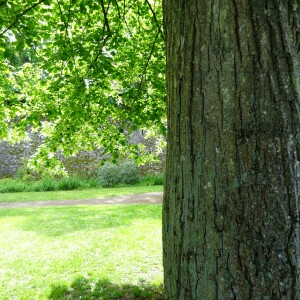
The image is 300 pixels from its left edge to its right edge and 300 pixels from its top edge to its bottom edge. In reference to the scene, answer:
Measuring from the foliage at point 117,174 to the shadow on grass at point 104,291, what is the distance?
41.9ft

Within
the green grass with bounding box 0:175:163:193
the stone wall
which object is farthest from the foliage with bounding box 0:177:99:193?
the stone wall

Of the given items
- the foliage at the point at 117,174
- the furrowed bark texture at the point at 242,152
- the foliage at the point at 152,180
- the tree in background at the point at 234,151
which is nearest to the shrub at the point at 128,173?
the foliage at the point at 117,174

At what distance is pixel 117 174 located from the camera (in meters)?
17.4

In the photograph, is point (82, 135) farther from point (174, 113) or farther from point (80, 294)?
point (174, 113)

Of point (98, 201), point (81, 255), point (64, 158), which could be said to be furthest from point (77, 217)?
point (64, 158)

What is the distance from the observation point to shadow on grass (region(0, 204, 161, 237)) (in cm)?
802

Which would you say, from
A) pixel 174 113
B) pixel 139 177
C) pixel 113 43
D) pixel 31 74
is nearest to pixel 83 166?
pixel 139 177

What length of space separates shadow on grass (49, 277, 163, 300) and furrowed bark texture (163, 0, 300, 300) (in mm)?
2642

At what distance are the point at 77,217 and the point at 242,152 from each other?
828 centimetres

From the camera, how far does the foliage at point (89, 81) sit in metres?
4.95

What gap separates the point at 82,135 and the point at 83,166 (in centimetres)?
1372

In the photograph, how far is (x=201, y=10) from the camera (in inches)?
62.2

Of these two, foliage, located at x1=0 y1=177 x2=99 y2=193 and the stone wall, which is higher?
the stone wall

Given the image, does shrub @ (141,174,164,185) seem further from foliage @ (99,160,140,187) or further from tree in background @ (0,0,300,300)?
tree in background @ (0,0,300,300)
